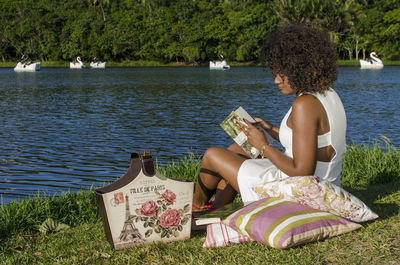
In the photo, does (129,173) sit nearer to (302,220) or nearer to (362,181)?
(302,220)

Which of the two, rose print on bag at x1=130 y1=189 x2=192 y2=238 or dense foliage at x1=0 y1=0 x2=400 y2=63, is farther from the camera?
dense foliage at x1=0 y1=0 x2=400 y2=63

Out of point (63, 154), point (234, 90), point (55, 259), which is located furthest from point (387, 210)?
point (234, 90)

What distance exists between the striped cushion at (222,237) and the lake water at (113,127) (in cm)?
302

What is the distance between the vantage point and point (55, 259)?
2.99m

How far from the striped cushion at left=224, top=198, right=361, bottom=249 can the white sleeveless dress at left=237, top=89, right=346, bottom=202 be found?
0.48 ft

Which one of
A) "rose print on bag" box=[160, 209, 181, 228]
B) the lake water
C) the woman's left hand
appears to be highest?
the woman's left hand

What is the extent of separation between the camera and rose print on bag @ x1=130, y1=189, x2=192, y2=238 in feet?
10.2

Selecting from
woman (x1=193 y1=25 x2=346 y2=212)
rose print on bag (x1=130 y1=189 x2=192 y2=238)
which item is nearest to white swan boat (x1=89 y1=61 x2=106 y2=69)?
woman (x1=193 y1=25 x2=346 y2=212)

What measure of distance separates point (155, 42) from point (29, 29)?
55.5ft

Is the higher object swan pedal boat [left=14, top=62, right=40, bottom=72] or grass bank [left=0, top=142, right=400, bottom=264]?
swan pedal boat [left=14, top=62, right=40, bottom=72]

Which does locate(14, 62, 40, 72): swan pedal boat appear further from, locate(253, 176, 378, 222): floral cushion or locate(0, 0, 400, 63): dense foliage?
locate(253, 176, 378, 222): floral cushion

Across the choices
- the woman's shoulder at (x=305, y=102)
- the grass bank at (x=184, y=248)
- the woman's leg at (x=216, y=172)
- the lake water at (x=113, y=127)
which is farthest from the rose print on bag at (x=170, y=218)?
the lake water at (x=113, y=127)

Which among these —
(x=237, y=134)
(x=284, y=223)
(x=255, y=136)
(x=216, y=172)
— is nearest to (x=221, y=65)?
(x=237, y=134)

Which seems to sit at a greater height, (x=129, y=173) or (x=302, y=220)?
(x=129, y=173)
